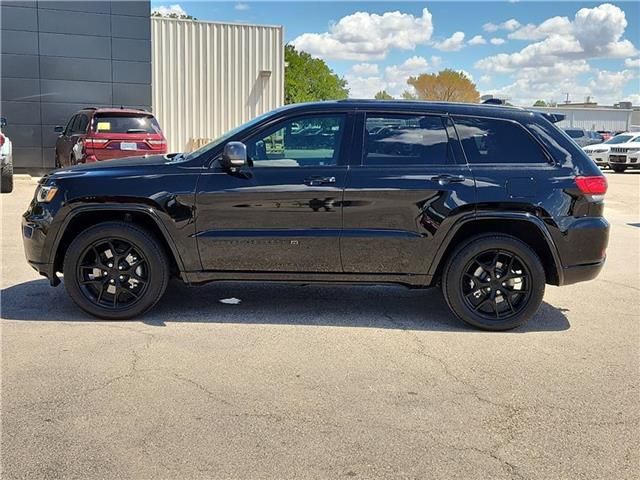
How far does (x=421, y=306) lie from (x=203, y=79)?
54.2ft

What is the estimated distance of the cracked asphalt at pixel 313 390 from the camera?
10.5 ft

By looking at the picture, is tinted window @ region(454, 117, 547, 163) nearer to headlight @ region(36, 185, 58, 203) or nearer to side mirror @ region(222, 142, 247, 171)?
side mirror @ region(222, 142, 247, 171)

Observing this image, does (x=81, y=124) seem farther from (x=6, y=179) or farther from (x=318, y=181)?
(x=318, y=181)

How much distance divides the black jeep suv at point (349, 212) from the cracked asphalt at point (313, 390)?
41 centimetres

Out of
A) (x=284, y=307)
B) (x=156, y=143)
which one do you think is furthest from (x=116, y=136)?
(x=284, y=307)

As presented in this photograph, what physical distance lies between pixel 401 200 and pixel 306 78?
68.1 m

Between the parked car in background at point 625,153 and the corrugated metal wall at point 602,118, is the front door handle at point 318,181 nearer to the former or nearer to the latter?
the parked car in background at point 625,153

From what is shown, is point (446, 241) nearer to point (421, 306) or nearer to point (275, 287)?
point (421, 306)

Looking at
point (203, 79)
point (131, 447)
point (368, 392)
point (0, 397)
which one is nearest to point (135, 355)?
point (0, 397)

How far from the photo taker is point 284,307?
5.79 meters

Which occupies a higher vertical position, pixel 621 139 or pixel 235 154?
pixel 621 139

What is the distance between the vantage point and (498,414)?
12.3 feet

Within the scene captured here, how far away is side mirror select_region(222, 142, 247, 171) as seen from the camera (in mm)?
4938

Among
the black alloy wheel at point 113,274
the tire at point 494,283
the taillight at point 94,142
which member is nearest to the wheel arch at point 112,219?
the black alloy wheel at point 113,274
